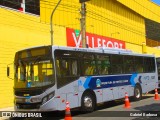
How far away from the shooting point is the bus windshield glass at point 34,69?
1353cm

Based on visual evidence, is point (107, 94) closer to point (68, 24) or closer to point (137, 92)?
point (137, 92)

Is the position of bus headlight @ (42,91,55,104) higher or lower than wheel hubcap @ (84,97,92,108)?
higher

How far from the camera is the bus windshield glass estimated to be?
13531 millimetres

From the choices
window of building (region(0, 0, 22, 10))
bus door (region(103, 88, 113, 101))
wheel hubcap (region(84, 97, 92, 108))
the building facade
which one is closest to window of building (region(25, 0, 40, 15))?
the building facade

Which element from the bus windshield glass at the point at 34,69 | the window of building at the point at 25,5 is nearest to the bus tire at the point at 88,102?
the bus windshield glass at the point at 34,69

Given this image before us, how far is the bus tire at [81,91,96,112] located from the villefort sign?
1080 cm

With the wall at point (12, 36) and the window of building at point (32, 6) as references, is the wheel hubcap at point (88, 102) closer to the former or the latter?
the wall at point (12, 36)

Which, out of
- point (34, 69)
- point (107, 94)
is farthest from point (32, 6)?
point (34, 69)

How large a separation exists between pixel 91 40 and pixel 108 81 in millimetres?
12774

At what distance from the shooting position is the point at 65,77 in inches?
554

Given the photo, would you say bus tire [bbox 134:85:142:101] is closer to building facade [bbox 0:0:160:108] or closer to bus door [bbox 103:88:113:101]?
bus door [bbox 103:88:113:101]

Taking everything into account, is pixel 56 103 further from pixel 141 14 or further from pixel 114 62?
pixel 141 14

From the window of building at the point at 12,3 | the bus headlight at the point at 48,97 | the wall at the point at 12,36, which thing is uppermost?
the window of building at the point at 12,3

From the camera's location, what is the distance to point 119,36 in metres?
35.9
